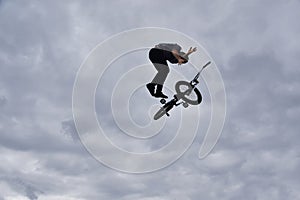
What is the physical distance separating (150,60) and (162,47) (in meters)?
3.08

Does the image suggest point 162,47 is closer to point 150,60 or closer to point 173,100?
point 150,60

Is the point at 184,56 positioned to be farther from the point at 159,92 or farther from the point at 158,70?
the point at 159,92

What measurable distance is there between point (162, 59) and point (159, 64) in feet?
3.77

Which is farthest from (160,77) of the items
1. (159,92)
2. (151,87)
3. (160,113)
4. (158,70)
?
(160,113)

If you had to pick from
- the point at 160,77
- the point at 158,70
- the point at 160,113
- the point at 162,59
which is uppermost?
the point at 162,59

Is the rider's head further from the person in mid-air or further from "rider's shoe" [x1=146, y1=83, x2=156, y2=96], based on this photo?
"rider's shoe" [x1=146, y1=83, x2=156, y2=96]

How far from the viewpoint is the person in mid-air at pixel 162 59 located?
5475 centimetres

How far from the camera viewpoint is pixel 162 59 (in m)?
57.3

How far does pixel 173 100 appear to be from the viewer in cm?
6253

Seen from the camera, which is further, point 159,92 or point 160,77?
point 159,92

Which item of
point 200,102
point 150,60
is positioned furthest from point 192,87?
point 150,60

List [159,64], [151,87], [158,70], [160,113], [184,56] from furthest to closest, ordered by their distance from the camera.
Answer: [160,113] → [151,87] → [158,70] → [159,64] → [184,56]

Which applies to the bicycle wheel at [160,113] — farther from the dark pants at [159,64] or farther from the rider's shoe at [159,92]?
the dark pants at [159,64]

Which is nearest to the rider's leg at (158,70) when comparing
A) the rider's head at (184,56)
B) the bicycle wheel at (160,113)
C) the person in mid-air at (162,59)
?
the person in mid-air at (162,59)
